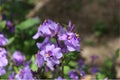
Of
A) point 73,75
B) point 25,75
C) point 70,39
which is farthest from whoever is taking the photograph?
point 73,75

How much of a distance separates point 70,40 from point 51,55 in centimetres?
13

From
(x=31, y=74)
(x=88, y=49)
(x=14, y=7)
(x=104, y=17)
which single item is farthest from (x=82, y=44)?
(x=31, y=74)

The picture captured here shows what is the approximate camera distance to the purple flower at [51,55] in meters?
1.97

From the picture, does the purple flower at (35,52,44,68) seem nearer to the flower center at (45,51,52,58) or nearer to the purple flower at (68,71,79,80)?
the flower center at (45,51,52,58)

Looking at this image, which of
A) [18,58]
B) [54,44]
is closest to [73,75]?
[18,58]

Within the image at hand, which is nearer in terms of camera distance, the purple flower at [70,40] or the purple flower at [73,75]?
the purple flower at [70,40]

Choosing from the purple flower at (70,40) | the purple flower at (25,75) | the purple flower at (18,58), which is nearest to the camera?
the purple flower at (70,40)

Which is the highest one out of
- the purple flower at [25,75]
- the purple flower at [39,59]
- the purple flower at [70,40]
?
the purple flower at [70,40]

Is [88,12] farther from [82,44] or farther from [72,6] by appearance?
[82,44]

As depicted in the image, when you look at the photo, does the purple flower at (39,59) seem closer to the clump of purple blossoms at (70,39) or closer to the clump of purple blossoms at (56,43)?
the clump of purple blossoms at (56,43)

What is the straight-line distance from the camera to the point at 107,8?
4.79 meters

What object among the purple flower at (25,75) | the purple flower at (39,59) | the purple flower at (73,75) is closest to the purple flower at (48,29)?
the purple flower at (39,59)

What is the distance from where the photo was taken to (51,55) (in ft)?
6.51

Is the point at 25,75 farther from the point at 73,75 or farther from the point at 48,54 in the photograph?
the point at 73,75
